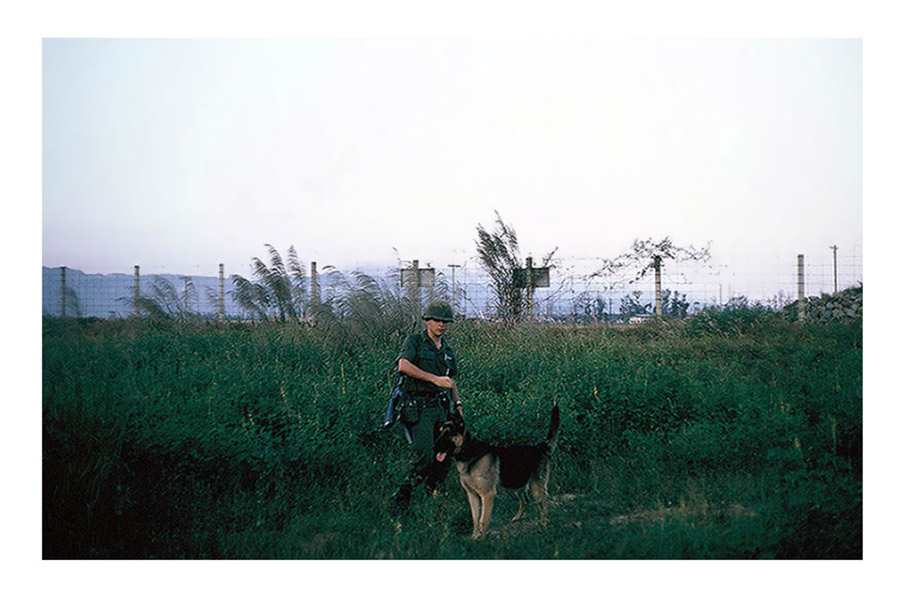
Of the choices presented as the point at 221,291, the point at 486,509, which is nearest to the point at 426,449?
the point at 486,509

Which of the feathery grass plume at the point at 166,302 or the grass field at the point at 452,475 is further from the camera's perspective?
the feathery grass plume at the point at 166,302

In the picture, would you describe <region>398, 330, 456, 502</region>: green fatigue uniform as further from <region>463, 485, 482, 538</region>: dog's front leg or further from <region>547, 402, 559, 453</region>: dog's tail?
<region>547, 402, 559, 453</region>: dog's tail

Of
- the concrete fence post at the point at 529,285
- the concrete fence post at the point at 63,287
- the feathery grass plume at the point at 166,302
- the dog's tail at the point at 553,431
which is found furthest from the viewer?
the concrete fence post at the point at 529,285

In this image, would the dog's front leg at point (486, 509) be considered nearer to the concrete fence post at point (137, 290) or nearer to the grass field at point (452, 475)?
the grass field at point (452, 475)

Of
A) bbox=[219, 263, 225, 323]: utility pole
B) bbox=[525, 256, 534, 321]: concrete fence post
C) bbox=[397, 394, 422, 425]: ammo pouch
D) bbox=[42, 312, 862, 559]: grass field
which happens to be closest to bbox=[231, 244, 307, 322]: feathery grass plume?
bbox=[219, 263, 225, 323]: utility pole

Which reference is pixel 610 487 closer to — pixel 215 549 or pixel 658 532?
pixel 658 532

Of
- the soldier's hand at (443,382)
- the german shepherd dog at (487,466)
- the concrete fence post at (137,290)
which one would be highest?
the concrete fence post at (137,290)

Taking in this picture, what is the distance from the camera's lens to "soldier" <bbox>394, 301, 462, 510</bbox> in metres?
6.57

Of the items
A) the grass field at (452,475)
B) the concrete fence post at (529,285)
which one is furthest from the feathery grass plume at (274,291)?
the concrete fence post at (529,285)

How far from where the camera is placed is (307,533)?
21.3 ft

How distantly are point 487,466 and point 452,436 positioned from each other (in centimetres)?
46

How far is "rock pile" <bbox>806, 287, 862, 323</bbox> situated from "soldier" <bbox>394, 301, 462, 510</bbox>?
6.72 metres

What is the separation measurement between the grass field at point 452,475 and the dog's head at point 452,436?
2.49ft

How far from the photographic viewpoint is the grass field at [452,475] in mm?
6168
